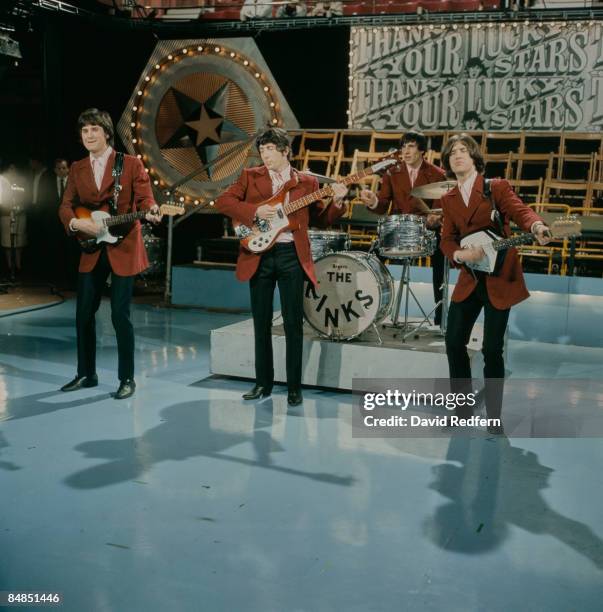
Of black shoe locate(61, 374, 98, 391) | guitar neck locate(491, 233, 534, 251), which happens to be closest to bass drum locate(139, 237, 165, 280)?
black shoe locate(61, 374, 98, 391)

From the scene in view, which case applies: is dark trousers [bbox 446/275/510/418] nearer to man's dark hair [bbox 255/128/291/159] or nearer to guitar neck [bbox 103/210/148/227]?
man's dark hair [bbox 255/128/291/159]

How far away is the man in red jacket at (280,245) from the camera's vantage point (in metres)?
4.60

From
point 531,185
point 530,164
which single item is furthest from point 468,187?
point 530,164

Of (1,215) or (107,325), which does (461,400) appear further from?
(1,215)

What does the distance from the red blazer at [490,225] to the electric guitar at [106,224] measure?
1.68 metres

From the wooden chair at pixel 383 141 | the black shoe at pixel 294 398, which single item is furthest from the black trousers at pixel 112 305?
the wooden chair at pixel 383 141

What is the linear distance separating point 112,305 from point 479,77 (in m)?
6.88

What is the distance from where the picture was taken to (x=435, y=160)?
34.0ft

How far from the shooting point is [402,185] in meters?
5.89

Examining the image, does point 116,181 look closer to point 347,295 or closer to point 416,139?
point 347,295

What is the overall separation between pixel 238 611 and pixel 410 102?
8848 mm

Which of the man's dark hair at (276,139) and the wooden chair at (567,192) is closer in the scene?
the man's dark hair at (276,139)

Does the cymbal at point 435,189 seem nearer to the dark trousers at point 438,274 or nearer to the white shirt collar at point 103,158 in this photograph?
the dark trousers at point 438,274

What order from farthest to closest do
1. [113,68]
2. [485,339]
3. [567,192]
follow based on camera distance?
1. [113,68]
2. [567,192]
3. [485,339]
